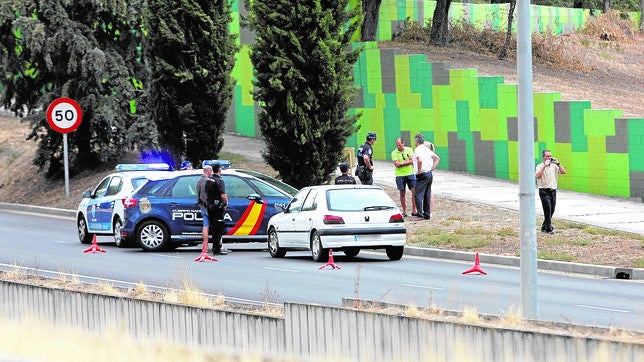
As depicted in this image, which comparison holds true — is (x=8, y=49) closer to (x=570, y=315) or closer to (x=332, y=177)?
(x=332, y=177)

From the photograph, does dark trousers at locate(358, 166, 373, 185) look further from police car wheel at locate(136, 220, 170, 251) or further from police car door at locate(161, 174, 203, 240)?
police car wheel at locate(136, 220, 170, 251)

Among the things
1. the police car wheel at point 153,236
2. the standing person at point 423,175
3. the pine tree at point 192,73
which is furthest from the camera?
the pine tree at point 192,73

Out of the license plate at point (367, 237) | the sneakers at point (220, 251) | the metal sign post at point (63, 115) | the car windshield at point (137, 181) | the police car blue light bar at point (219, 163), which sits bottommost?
the sneakers at point (220, 251)

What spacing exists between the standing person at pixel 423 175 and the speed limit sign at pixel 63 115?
1071cm

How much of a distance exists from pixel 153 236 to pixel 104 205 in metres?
2.16

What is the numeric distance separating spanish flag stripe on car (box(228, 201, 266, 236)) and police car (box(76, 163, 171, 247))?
210 cm

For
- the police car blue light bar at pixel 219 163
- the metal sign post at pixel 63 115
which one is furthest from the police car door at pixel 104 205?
the metal sign post at pixel 63 115

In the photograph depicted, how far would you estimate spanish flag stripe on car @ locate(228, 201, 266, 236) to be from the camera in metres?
26.6

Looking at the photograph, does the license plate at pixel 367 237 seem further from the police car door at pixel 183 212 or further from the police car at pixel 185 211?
the police car door at pixel 183 212

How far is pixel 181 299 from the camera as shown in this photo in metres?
12.8

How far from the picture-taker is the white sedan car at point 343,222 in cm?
2367

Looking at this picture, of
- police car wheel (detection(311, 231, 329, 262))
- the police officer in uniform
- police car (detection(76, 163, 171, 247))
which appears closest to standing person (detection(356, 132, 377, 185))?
police car (detection(76, 163, 171, 247))

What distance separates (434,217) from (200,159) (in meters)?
9.87

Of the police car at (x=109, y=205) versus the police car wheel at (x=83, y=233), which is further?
the police car wheel at (x=83, y=233)
